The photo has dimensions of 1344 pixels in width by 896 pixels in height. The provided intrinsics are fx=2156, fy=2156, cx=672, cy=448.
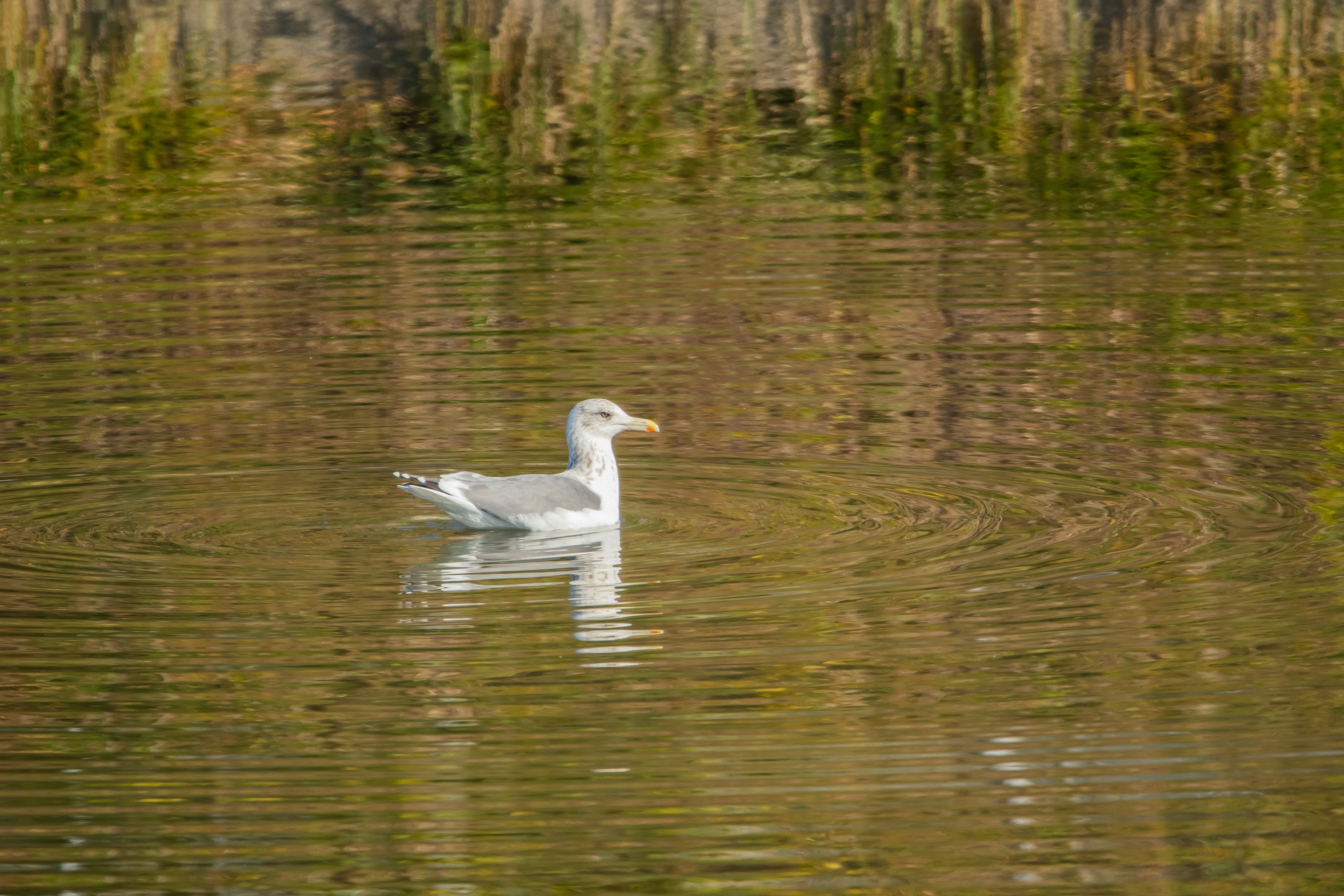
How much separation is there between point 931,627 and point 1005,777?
70.4 inches

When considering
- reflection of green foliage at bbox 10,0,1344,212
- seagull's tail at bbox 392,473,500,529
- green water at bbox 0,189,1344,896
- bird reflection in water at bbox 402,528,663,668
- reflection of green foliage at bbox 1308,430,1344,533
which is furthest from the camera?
reflection of green foliage at bbox 10,0,1344,212

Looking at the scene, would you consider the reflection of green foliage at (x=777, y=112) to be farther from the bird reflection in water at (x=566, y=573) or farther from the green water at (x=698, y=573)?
the bird reflection in water at (x=566, y=573)

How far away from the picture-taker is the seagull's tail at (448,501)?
11320 mm

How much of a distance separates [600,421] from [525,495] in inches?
31.2

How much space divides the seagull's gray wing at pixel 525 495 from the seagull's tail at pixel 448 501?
0.04 m

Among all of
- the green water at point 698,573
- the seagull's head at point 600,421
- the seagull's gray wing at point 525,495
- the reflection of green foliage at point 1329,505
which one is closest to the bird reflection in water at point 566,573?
the green water at point 698,573

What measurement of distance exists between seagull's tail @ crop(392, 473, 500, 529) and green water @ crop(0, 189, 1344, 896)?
241mm

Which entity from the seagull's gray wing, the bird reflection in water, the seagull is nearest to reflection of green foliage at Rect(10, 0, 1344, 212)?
the seagull

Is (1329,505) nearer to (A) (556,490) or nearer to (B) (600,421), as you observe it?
(B) (600,421)

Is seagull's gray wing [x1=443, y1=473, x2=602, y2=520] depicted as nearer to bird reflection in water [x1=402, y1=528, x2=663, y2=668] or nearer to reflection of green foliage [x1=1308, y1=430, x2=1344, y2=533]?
bird reflection in water [x1=402, y1=528, x2=663, y2=668]

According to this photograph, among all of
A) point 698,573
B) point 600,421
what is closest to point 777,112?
A: point 600,421

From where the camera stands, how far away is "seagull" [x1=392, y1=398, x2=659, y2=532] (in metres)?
11.4

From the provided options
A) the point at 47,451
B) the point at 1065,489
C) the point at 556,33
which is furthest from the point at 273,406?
the point at 556,33

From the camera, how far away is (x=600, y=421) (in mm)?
12062
